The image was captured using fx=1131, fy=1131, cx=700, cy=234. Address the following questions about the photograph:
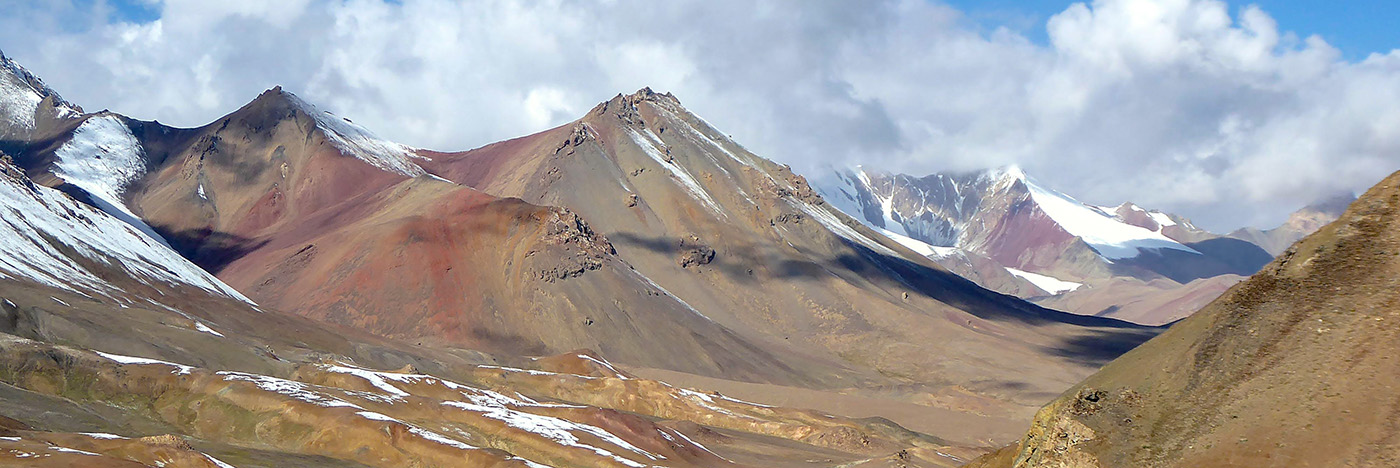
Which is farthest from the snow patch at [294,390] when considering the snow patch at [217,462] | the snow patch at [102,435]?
the snow patch at [217,462]

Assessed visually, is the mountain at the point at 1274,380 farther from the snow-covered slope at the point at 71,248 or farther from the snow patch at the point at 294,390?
the snow-covered slope at the point at 71,248

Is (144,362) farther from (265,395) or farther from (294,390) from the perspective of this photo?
(294,390)

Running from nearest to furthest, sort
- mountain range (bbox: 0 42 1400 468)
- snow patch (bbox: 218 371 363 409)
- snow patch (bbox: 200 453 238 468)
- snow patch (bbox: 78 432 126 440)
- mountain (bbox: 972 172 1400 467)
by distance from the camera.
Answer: mountain (bbox: 972 172 1400 467), mountain range (bbox: 0 42 1400 468), snow patch (bbox: 200 453 238 468), snow patch (bbox: 78 432 126 440), snow patch (bbox: 218 371 363 409)

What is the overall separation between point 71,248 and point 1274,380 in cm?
12258

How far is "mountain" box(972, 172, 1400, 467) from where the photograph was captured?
1401 inches

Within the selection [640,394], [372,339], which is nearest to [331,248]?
[372,339]

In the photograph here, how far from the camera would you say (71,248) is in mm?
123438

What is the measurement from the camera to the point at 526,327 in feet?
586

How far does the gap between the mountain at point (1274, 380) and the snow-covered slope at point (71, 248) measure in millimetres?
95840

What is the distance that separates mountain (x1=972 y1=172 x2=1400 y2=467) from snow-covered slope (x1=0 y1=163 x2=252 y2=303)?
95.8 metres

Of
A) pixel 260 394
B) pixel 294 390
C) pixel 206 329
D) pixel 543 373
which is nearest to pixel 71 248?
pixel 206 329

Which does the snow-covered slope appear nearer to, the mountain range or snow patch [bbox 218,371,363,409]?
the mountain range

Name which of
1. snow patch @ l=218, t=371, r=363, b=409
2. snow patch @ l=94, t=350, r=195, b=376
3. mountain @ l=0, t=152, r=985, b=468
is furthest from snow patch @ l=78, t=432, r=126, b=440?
snow patch @ l=94, t=350, r=195, b=376

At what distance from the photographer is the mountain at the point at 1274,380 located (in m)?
35.6
